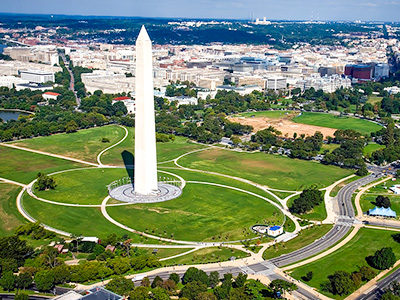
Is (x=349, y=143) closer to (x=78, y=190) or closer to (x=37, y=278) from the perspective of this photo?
(x=78, y=190)

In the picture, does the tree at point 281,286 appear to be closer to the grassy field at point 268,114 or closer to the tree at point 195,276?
the tree at point 195,276

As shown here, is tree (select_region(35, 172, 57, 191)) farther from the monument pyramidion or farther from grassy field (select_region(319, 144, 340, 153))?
grassy field (select_region(319, 144, 340, 153))

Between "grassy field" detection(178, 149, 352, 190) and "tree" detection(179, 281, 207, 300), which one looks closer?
"tree" detection(179, 281, 207, 300)

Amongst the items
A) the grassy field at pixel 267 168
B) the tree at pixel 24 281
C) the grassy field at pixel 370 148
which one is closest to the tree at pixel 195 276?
the tree at pixel 24 281

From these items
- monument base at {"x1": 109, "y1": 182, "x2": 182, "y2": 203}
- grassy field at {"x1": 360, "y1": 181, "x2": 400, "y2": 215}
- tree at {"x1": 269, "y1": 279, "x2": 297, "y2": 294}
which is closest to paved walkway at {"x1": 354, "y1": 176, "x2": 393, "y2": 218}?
grassy field at {"x1": 360, "y1": 181, "x2": 400, "y2": 215}

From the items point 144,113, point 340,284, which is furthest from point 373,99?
point 340,284

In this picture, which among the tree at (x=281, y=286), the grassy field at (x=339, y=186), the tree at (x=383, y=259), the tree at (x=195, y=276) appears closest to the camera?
the tree at (x=281, y=286)

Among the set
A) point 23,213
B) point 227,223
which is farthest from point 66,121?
point 227,223
